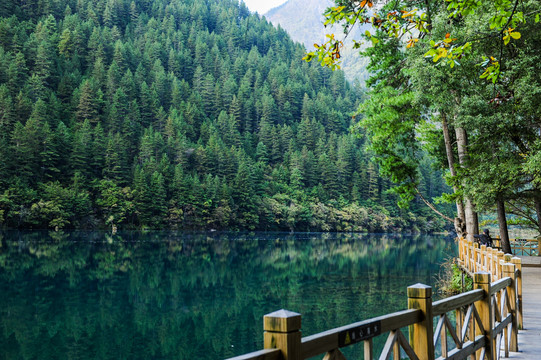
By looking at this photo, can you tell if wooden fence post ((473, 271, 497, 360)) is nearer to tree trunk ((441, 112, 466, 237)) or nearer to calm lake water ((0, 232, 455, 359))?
calm lake water ((0, 232, 455, 359))

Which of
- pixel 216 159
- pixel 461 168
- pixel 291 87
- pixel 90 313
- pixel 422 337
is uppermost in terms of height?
pixel 291 87

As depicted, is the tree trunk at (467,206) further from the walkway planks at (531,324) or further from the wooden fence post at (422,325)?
the wooden fence post at (422,325)

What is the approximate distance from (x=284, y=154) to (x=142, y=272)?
8050 cm

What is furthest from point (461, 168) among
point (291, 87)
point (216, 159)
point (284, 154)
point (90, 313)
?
point (291, 87)

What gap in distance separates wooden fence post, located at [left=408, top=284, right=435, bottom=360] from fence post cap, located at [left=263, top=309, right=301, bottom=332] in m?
1.85

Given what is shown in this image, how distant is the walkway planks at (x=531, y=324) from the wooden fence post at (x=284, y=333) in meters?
5.58

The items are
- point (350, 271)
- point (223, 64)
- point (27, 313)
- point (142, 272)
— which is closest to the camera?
point (27, 313)

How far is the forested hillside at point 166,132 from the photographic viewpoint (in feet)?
220

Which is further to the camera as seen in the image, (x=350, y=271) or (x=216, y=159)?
(x=216, y=159)

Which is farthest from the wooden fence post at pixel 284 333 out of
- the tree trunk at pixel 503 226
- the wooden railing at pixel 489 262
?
the tree trunk at pixel 503 226

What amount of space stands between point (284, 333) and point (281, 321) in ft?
0.23

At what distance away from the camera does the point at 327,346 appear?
315 centimetres

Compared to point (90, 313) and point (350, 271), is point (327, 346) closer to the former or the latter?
point (90, 313)

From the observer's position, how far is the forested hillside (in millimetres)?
67000
